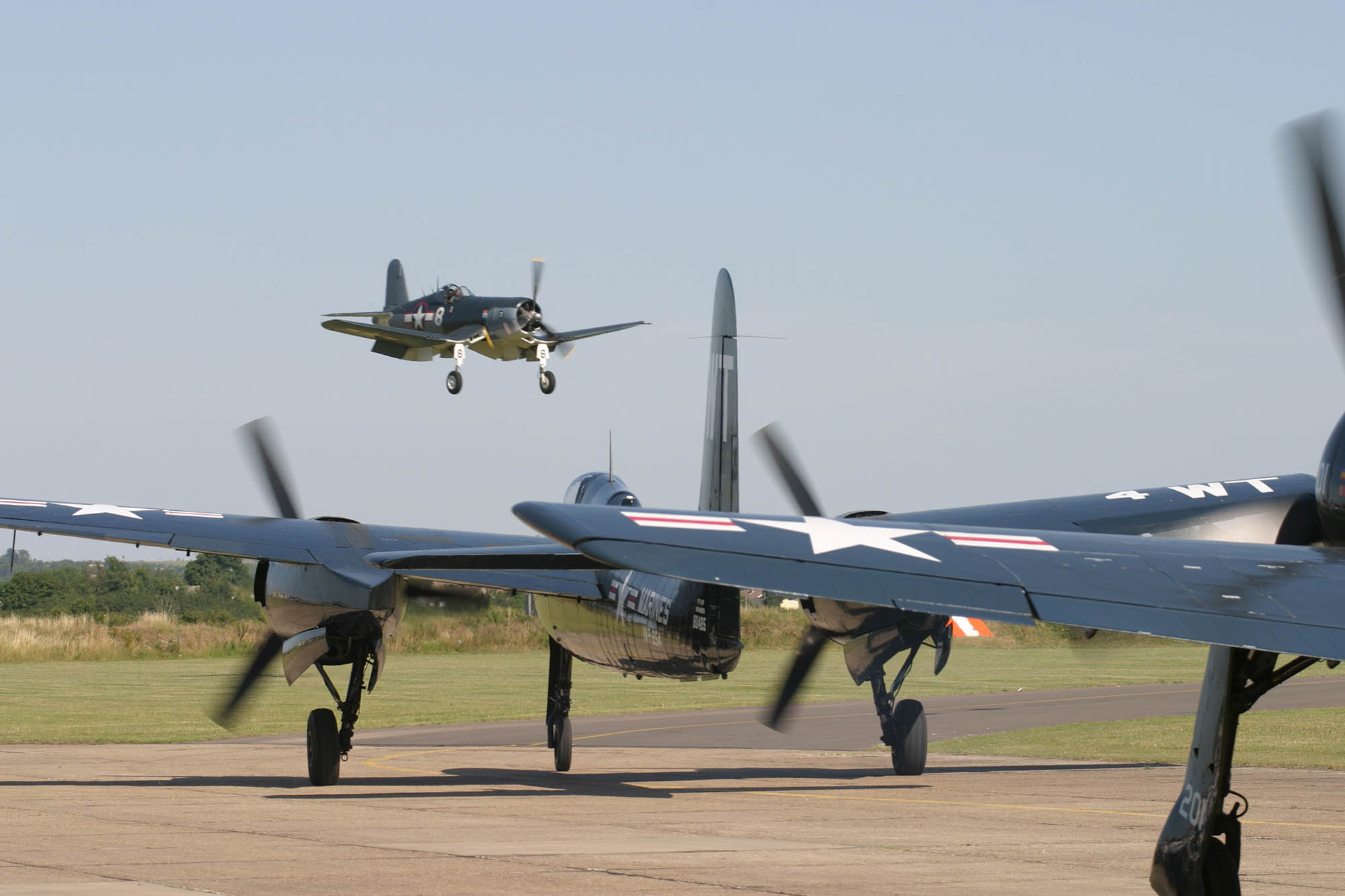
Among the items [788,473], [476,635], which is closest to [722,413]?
[788,473]

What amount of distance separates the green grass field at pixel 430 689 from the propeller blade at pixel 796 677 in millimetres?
5620

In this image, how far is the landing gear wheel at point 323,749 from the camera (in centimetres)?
2100

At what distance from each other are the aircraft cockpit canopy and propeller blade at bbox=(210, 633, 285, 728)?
4.91 meters

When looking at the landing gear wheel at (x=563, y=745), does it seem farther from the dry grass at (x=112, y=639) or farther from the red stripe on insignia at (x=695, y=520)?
the dry grass at (x=112, y=639)

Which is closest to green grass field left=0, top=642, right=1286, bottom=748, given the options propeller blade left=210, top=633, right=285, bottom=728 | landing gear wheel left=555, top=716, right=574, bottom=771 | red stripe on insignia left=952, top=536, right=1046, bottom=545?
propeller blade left=210, top=633, right=285, bottom=728

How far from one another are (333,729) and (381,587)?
2198mm

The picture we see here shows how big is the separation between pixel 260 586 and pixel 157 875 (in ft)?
30.1

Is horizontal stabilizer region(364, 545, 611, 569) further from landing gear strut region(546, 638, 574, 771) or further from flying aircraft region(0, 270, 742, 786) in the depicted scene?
landing gear strut region(546, 638, 574, 771)

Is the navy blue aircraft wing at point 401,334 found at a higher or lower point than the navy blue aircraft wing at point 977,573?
higher

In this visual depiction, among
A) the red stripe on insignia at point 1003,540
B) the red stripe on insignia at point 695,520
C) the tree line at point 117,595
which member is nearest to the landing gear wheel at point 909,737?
the red stripe on insignia at point 1003,540

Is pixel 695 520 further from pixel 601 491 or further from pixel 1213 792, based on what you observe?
Answer: pixel 601 491

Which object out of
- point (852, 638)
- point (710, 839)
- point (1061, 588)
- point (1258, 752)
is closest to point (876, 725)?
point (1258, 752)

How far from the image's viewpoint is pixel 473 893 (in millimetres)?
11945

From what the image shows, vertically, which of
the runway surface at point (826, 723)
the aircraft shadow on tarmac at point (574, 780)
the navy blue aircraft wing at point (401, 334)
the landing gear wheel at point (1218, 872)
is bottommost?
the runway surface at point (826, 723)
